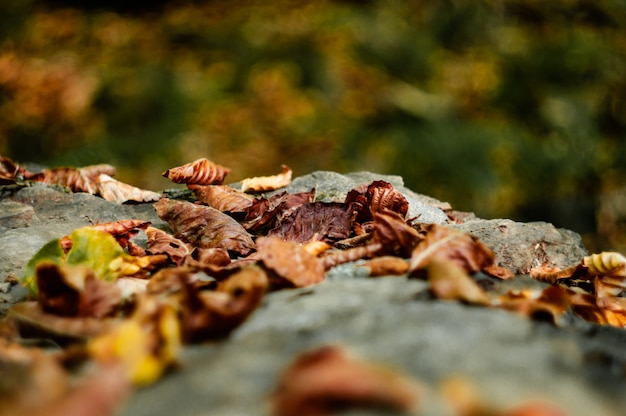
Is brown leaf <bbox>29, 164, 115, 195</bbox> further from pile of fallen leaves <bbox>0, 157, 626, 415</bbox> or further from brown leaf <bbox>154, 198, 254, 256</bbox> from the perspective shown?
brown leaf <bbox>154, 198, 254, 256</bbox>

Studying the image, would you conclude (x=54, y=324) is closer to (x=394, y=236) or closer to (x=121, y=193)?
(x=394, y=236)

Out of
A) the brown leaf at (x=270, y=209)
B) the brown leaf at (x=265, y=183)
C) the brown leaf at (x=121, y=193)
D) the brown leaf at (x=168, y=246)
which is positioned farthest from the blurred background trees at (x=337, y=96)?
the brown leaf at (x=168, y=246)

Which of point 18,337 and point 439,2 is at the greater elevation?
point 439,2

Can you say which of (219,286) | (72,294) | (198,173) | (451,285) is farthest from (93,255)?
(198,173)

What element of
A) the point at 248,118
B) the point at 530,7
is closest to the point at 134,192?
the point at 248,118

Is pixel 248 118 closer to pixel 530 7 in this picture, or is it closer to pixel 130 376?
pixel 530 7

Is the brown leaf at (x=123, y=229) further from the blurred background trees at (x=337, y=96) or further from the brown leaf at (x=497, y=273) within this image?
the blurred background trees at (x=337, y=96)

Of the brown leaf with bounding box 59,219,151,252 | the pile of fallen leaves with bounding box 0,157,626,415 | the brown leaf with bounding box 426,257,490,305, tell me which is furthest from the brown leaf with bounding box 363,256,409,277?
the brown leaf with bounding box 59,219,151,252
